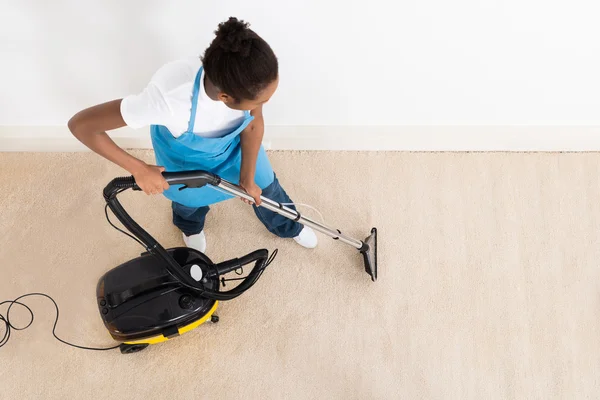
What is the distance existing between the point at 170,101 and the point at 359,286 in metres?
0.93

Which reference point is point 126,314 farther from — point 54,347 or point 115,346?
point 54,347

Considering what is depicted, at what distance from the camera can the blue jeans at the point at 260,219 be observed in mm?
1581

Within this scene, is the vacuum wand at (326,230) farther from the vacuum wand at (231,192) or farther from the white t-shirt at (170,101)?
the white t-shirt at (170,101)

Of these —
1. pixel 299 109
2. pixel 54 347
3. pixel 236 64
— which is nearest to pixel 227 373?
pixel 54 347

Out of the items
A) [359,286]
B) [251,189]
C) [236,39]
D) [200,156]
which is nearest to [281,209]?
[251,189]

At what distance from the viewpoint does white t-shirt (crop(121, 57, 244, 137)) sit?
39.7 inches

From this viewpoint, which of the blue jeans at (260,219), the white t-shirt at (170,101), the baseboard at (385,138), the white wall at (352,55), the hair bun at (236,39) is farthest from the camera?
the baseboard at (385,138)

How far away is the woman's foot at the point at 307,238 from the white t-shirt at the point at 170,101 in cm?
70

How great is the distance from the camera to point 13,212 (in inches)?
70.6

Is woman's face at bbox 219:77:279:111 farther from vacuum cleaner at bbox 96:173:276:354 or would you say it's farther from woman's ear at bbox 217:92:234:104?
vacuum cleaner at bbox 96:173:276:354

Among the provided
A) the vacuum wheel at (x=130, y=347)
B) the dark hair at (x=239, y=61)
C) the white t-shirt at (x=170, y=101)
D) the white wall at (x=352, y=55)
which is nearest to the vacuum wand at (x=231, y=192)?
the white t-shirt at (x=170, y=101)

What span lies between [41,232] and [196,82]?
104 centimetres

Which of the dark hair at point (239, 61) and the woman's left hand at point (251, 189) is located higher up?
the dark hair at point (239, 61)

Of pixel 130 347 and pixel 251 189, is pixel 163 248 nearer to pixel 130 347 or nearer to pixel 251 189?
pixel 251 189
